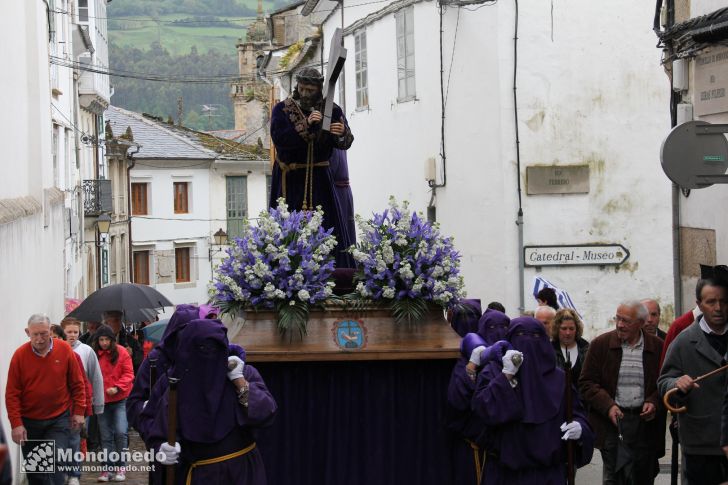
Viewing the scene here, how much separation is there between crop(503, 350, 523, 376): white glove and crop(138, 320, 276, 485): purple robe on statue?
4.63 ft

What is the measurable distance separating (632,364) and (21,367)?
15.9 feet

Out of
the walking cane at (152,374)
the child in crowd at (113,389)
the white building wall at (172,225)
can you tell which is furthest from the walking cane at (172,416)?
the white building wall at (172,225)

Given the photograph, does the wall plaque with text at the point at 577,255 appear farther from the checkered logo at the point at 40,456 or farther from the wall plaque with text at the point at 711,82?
the checkered logo at the point at 40,456

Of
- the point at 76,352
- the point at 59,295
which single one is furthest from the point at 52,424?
the point at 59,295

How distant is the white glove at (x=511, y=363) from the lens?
7.26m

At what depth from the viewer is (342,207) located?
31.5ft

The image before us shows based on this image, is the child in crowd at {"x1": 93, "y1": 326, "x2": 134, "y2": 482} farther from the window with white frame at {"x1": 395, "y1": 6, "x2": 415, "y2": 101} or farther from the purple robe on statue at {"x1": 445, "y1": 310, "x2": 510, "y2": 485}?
the window with white frame at {"x1": 395, "y1": 6, "x2": 415, "y2": 101}

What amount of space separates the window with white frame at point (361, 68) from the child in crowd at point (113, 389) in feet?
38.5

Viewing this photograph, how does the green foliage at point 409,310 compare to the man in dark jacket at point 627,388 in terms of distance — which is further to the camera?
the man in dark jacket at point 627,388

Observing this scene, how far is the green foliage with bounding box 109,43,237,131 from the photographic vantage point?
97938 millimetres

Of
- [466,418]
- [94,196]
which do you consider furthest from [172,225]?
[466,418]

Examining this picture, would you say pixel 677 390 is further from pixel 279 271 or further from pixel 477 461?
pixel 279 271

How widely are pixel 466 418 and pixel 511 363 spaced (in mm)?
838

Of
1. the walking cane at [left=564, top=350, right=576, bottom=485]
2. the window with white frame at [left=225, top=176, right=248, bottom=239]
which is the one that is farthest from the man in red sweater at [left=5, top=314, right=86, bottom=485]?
the window with white frame at [left=225, top=176, right=248, bottom=239]
